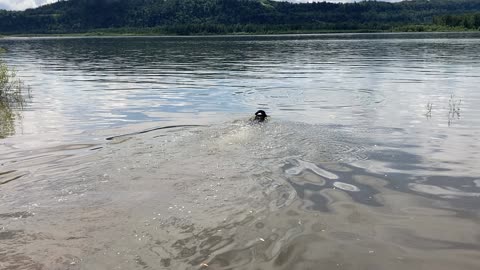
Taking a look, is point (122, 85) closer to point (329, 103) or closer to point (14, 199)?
point (329, 103)

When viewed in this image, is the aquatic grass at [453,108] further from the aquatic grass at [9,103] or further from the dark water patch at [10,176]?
the aquatic grass at [9,103]

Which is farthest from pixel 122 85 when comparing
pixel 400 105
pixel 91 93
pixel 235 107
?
pixel 400 105

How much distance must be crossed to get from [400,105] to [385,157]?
1125cm

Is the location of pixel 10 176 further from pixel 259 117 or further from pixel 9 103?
pixel 9 103

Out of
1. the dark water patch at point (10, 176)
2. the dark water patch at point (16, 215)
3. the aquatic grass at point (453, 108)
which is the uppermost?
the aquatic grass at point (453, 108)

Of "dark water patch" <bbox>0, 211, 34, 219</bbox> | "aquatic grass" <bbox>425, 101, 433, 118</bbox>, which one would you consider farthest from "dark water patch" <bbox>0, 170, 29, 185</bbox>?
"aquatic grass" <bbox>425, 101, 433, 118</bbox>

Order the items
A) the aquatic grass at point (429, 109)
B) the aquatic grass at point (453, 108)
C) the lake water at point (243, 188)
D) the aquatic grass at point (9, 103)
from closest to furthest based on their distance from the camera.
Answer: the lake water at point (243, 188)
the aquatic grass at point (9, 103)
the aquatic grass at point (453, 108)
the aquatic grass at point (429, 109)

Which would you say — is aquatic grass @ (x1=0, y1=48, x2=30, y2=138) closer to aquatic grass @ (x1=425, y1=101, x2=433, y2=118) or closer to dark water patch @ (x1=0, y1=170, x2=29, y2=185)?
dark water patch @ (x1=0, y1=170, x2=29, y2=185)

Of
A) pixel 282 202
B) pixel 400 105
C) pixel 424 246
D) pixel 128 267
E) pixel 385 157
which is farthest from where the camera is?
pixel 400 105

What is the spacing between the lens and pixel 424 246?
821cm

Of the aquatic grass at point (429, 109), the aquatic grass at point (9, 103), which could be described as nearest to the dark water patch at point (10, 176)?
the aquatic grass at point (9, 103)

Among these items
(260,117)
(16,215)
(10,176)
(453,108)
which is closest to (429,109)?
(453,108)

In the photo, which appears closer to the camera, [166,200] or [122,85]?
[166,200]

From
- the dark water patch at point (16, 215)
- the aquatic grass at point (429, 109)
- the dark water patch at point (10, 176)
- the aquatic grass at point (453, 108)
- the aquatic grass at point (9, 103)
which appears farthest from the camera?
the aquatic grass at point (429, 109)
